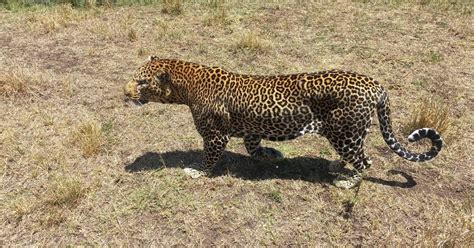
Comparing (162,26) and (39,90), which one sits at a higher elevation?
(162,26)

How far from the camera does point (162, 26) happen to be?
11.4 metres

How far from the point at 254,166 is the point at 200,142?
1.09 metres

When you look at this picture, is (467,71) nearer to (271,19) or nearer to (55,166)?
(271,19)

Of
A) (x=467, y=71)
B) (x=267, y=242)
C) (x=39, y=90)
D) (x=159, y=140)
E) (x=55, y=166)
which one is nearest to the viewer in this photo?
(x=267, y=242)

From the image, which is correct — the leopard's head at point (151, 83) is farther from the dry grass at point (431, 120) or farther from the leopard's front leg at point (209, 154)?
the dry grass at point (431, 120)

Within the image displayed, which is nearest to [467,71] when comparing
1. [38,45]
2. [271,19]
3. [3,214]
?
[271,19]

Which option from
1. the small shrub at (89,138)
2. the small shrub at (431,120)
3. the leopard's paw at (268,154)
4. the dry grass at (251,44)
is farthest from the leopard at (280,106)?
the dry grass at (251,44)

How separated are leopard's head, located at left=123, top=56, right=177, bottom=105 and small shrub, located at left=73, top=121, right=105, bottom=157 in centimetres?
122

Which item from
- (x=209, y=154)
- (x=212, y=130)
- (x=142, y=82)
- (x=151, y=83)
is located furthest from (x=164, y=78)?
(x=209, y=154)

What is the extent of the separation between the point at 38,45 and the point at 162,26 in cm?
292

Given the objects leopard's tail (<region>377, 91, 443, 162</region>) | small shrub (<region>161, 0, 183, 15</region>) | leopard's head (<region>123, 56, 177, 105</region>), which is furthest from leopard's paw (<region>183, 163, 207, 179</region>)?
small shrub (<region>161, 0, 183, 15</region>)

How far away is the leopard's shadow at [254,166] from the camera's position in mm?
6465

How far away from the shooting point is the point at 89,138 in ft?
22.8

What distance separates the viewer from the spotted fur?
5520 millimetres
